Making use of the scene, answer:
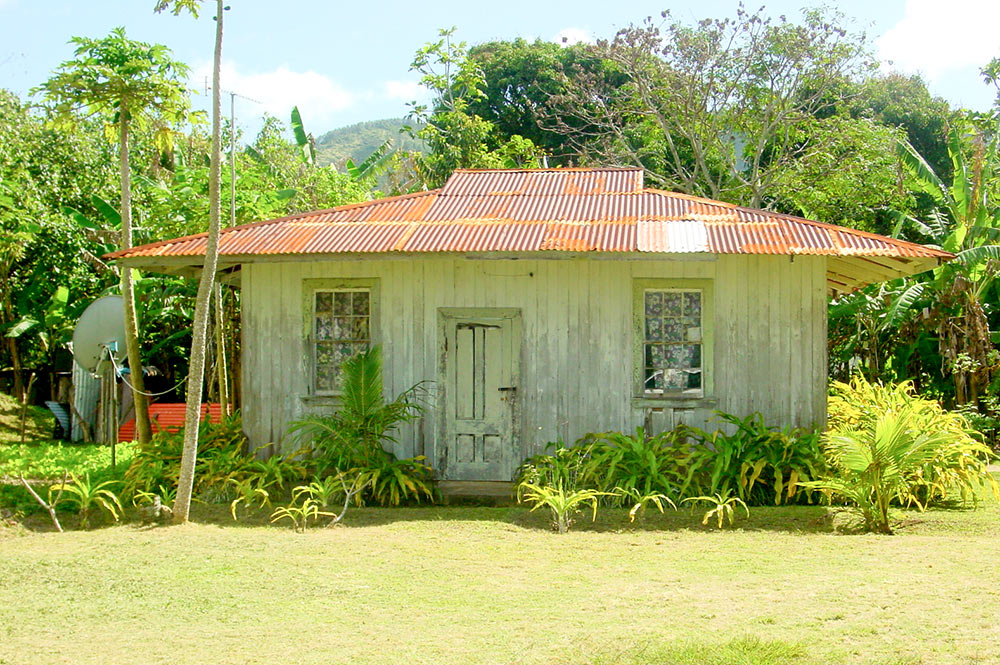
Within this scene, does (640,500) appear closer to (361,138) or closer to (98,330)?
(98,330)

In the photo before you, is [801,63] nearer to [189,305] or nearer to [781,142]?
[781,142]

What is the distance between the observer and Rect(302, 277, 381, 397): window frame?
11.3 metres

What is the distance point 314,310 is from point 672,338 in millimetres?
4122

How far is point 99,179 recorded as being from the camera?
20969 millimetres

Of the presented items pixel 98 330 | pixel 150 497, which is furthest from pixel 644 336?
pixel 98 330

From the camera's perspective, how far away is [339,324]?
11406 millimetres

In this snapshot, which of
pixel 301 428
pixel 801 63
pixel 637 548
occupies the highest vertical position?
pixel 801 63

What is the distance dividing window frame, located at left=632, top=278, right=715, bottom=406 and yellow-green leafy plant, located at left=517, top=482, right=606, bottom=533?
4.92ft

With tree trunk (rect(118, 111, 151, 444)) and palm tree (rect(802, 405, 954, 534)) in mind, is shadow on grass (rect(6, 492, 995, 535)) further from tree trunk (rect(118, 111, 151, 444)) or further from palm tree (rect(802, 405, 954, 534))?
tree trunk (rect(118, 111, 151, 444))

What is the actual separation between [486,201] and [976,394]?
29.0ft

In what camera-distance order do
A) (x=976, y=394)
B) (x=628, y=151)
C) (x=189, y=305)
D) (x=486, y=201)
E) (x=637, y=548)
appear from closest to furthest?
(x=637, y=548)
(x=486, y=201)
(x=976, y=394)
(x=189, y=305)
(x=628, y=151)

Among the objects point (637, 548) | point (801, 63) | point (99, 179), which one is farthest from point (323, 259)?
point (801, 63)

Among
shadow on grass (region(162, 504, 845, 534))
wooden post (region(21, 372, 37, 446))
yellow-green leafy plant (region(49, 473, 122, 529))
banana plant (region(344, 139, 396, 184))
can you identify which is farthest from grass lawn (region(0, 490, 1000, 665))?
banana plant (region(344, 139, 396, 184))

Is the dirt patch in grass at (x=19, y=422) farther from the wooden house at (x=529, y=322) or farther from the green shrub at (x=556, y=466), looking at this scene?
the green shrub at (x=556, y=466)
